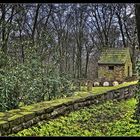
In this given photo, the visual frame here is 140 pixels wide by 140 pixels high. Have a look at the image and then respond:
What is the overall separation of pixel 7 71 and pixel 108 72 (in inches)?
705

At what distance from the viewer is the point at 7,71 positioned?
8.23 m

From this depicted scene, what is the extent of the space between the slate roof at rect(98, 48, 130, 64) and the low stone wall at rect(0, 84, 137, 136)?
591 inches

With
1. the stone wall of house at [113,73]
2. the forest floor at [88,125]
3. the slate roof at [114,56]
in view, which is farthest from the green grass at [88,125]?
the slate roof at [114,56]

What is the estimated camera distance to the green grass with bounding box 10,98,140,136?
20.2ft

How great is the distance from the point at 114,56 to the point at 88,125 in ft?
63.2

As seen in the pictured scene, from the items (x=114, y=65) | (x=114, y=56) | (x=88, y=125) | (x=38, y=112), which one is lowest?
(x=88, y=125)

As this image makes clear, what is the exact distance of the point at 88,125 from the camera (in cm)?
718

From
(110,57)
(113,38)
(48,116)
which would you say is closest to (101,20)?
(113,38)

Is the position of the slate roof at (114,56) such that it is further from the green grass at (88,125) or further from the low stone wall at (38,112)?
the green grass at (88,125)

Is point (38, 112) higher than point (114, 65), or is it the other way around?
point (114, 65)

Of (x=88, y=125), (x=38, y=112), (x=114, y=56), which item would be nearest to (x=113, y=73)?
(x=114, y=56)

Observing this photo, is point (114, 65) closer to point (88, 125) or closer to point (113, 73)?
point (113, 73)

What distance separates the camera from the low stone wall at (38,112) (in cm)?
528

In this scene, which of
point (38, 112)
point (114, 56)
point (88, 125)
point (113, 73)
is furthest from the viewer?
point (114, 56)
